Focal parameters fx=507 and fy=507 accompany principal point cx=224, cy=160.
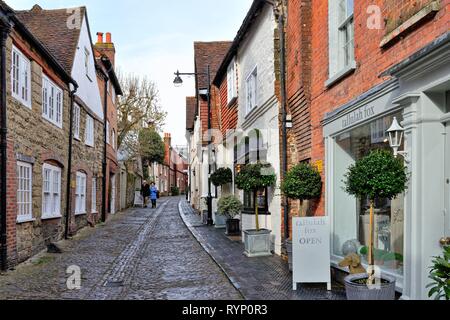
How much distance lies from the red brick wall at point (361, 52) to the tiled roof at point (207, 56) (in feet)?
53.1

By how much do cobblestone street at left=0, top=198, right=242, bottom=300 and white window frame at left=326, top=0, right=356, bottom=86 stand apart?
3.97 m

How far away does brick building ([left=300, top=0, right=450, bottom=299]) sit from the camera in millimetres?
5668

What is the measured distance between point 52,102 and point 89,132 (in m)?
5.81

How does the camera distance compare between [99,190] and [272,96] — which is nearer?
[272,96]

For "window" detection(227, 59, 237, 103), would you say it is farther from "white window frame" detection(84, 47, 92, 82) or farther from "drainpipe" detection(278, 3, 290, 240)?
"drainpipe" detection(278, 3, 290, 240)

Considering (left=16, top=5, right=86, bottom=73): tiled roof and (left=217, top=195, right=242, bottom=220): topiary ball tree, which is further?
(left=16, top=5, right=86, bottom=73): tiled roof

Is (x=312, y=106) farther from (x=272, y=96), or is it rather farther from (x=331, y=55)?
(x=272, y=96)

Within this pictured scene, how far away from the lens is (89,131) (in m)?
19.8

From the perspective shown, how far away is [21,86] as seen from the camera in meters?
11.2

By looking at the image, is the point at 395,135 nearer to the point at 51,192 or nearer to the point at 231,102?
the point at 51,192

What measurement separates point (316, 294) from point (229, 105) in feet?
39.0

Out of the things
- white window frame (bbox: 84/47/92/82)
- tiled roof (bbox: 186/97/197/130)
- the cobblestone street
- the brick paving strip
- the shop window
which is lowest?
the cobblestone street

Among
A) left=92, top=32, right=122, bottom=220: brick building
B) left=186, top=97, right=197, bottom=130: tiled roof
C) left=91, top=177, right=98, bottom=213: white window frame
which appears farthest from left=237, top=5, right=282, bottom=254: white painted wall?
left=186, top=97, right=197, bottom=130: tiled roof
